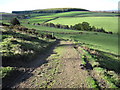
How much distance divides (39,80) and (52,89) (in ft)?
4.74

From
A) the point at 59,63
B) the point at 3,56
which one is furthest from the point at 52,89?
the point at 3,56

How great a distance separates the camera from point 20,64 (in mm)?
11812

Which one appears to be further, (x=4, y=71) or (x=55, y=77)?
(x=55, y=77)

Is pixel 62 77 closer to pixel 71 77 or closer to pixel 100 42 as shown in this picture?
pixel 71 77

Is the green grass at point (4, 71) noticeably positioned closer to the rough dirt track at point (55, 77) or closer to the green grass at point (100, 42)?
the rough dirt track at point (55, 77)

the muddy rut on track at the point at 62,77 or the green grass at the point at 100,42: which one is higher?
the muddy rut on track at the point at 62,77

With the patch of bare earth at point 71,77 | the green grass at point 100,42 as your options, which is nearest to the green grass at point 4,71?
the patch of bare earth at point 71,77

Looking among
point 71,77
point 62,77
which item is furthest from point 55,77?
point 71,77

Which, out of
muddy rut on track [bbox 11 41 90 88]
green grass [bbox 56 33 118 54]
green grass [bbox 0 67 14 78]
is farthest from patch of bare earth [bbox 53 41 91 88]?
green grass [bbox 56 33 118 54]

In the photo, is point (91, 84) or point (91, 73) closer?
point (91, 84)

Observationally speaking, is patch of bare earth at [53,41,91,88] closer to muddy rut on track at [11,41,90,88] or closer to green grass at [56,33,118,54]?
muddy rut on track at [11,41,90,88]

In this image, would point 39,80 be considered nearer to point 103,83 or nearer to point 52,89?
point 52,89

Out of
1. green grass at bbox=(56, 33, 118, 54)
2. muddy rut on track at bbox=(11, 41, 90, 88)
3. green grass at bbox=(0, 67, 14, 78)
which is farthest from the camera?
green grass at bbox=(56, 33, 118, 54)

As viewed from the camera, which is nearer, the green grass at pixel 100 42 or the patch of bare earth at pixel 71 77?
the patch of bare earth at pixel 71 77
